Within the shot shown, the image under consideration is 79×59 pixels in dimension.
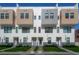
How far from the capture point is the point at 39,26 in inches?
467

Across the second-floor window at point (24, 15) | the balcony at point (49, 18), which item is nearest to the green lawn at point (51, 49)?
the balcony at point (49, 18)

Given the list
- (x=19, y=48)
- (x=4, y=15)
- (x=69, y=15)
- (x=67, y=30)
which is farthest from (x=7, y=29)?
(x=69, y=15)

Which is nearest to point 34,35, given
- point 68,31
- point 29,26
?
point 29,26

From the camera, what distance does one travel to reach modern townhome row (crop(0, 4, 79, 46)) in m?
11.8

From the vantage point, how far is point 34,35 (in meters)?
11.9

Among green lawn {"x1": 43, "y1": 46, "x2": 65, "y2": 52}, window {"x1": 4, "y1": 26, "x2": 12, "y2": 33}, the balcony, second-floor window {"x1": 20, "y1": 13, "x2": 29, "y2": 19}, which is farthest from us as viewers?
second-floor window {"x1": 20, "y1": 13, "x2": 29, "y2": 19}

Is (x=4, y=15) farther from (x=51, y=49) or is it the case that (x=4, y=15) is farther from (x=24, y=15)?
(x=51, y=49)

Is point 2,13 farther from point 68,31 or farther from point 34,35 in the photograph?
point 68,31

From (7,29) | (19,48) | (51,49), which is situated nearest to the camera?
(51,49)

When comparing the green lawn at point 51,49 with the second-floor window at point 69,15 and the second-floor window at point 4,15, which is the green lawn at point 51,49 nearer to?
the second-floor window at point 69,15

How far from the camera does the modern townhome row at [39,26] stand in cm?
1180

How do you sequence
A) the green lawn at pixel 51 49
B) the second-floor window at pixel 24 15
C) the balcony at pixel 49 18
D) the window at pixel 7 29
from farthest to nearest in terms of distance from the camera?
1. the second-floor window at pixel 24 15
2. the window at pixel 7 29
3. the balcony at pixel 49 18
4. the green lawn at pixel 51 49

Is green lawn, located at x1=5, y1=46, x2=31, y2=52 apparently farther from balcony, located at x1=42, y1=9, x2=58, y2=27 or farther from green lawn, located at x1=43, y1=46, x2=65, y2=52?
balcony, located at x1=42, y1=9, x2=58, y2=27

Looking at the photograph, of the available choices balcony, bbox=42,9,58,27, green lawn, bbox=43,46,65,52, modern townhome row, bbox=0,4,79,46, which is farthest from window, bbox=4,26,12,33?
green lawn, bbox=43,46,65,52
